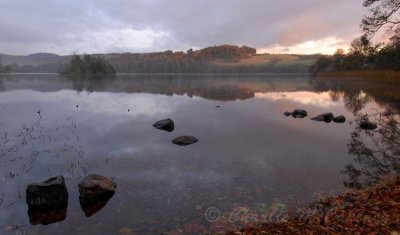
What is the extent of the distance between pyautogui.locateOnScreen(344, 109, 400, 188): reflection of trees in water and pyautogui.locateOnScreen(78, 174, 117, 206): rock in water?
12.6 metres

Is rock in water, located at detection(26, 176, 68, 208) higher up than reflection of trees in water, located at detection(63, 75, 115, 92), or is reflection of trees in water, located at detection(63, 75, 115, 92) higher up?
reflection of trees in water, located at detection(63, 75, 115, 92)

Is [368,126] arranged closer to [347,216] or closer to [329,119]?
[329,119]

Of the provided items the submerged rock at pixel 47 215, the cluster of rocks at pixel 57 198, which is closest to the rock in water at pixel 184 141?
the cluster of rocks at pixel 57 198

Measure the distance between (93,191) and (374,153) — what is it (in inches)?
762

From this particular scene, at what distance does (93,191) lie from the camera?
568 inches

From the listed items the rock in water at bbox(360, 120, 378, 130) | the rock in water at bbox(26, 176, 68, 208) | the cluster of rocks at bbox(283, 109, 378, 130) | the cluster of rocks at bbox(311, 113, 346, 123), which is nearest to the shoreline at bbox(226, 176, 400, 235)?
the rock in water at bbox(26, 176, 68, 208)

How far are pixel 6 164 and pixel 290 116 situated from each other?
110 ft

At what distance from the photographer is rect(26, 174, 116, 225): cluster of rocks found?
13305 millimetres

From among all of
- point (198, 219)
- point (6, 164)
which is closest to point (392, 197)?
point (198, 219)

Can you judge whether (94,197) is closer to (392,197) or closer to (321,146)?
(392,197)

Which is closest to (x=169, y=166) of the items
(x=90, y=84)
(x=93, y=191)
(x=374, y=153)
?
(x=93, y=191)

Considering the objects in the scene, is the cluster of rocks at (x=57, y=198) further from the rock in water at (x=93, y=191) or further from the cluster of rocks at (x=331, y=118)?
the cluster of rocks at (x=331, y=118)

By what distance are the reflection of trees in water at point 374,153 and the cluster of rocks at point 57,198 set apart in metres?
12.9

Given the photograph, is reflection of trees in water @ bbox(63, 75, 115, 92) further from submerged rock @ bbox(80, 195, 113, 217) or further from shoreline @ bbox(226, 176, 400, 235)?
shoreline @ bbox(226, 176, 400, 235)
